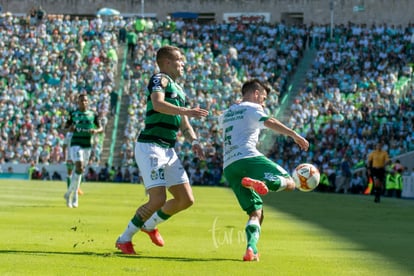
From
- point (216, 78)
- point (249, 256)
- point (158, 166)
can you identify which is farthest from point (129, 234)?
point (216, 78)

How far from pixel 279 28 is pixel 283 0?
8.98 m

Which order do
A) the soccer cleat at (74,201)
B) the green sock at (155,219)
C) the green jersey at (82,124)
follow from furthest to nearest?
the green jersey at (82,124) → the soccer cleat at (74,201) → the green sock at (155,219)

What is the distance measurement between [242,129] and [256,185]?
3.70 ft

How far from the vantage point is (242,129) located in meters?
12.5

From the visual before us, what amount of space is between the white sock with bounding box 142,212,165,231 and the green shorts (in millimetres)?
1025

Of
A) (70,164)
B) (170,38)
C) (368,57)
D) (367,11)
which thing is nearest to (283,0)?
(367,11)

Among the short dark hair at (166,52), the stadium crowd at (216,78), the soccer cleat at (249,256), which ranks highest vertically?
the short dark hair at (166,52)

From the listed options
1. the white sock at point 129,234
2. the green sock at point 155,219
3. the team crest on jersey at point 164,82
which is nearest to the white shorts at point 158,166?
the green sock at point 155,219

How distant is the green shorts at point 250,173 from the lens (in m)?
12.2

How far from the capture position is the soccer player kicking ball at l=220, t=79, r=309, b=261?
39.5 ft

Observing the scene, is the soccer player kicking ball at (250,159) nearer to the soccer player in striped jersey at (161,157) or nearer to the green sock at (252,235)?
the green sock at (252,235)

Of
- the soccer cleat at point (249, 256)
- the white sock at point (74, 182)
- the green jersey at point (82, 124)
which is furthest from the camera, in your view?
the green jersey at point (82, 124)

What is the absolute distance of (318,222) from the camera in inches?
807

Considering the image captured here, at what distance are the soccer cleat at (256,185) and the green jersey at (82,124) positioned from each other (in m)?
12.1
